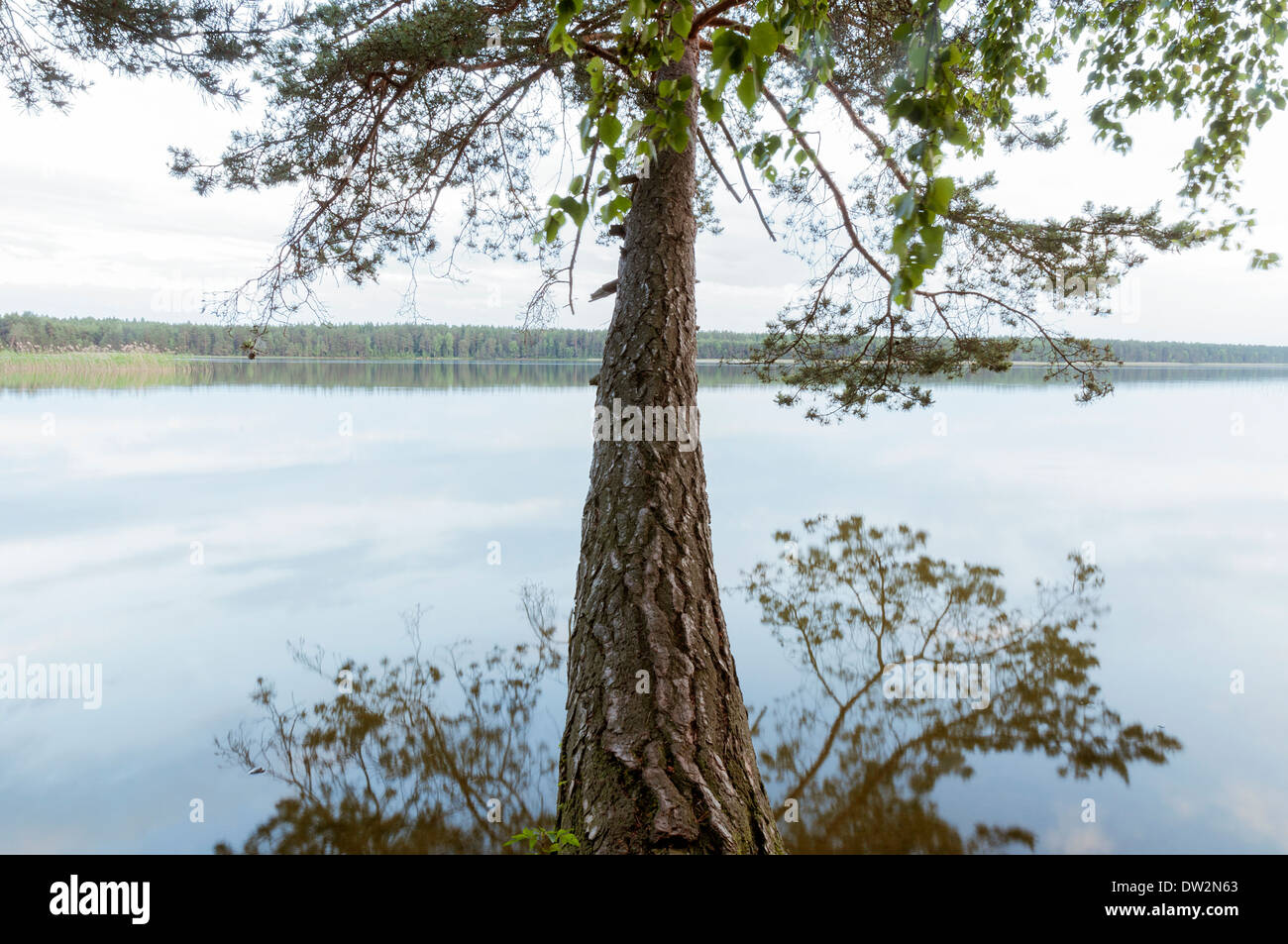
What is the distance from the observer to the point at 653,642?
1983mm

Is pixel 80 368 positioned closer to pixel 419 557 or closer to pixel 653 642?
pixel 419 557

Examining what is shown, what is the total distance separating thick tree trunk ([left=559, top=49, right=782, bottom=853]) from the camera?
4.91 feet

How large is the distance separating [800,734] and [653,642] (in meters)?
2.09

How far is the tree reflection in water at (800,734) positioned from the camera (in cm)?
280

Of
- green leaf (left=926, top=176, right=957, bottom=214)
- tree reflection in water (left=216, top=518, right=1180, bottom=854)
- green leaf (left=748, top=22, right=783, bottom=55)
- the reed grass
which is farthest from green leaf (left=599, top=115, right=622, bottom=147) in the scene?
the reed grass

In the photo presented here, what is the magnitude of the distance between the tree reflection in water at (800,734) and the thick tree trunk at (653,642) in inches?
51.0

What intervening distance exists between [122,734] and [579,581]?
10.8 ft

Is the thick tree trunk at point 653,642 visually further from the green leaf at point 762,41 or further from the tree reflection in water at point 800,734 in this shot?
the green leaf at point 762,41

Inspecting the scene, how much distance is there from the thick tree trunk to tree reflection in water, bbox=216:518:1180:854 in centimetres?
130

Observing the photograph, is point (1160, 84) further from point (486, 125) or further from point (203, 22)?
point (203, 22)

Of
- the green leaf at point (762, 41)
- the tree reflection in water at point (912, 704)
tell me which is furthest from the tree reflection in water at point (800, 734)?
the green leaf at point (762, 41)

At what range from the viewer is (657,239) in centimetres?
354

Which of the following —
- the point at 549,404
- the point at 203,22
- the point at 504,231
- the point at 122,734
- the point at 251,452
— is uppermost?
the point at 203,22
